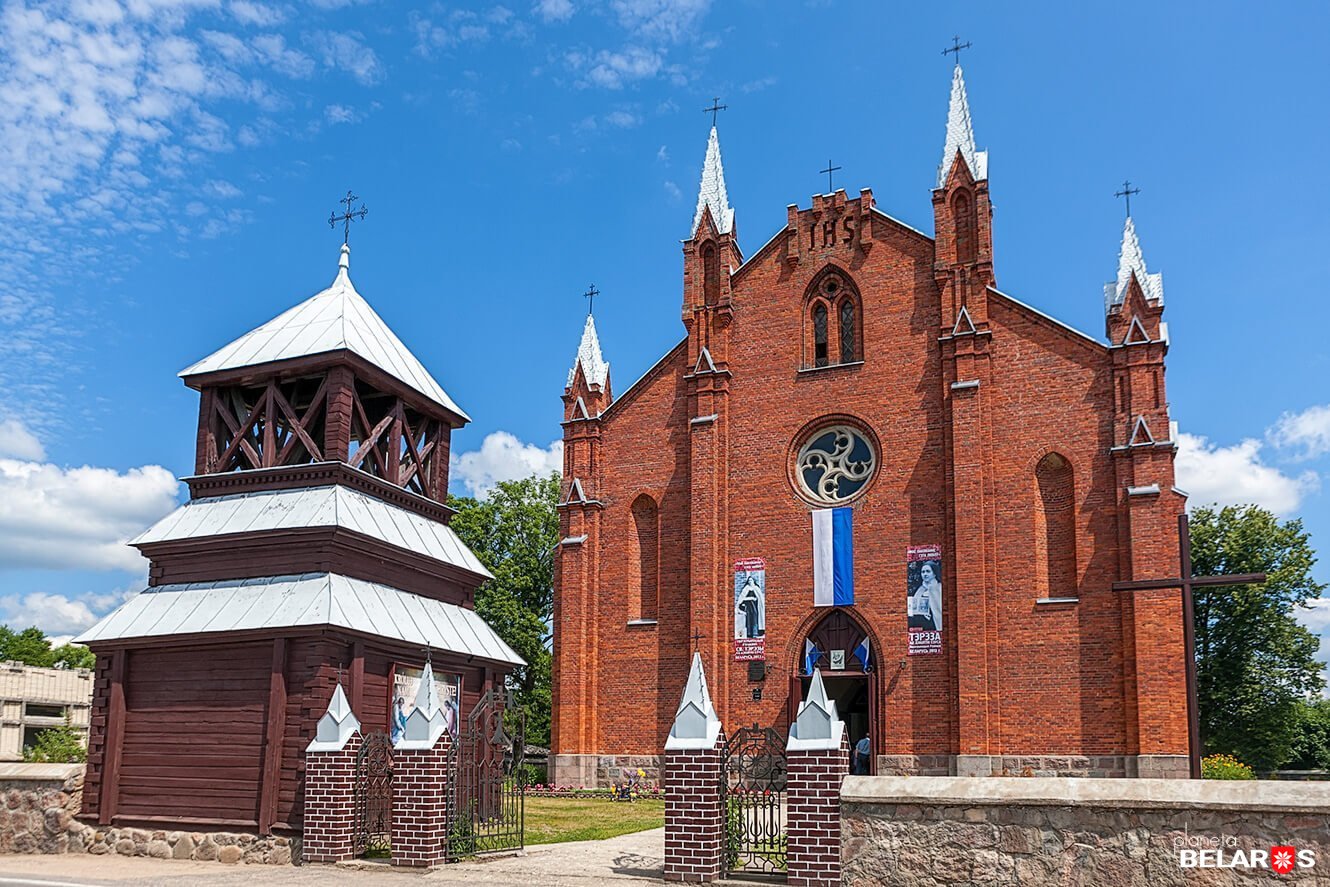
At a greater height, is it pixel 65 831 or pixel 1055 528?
pixel 1055 528

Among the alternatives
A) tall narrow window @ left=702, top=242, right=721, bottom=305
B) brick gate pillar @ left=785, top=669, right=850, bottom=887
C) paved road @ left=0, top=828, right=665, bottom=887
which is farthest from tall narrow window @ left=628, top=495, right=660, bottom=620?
brick gate pillar @ left=785, top=669, right=850, bottom=887

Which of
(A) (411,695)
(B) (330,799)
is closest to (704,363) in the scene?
(A) (411,695)

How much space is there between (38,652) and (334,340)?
223 ft

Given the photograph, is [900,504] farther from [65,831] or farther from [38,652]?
[38,652]

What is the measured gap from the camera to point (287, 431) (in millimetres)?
21266

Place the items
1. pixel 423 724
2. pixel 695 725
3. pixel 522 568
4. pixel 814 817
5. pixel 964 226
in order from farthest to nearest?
pixel 522 568 → pixel 964 226 → pixel 423 724 → pixel 695 725 → pixel 814 817

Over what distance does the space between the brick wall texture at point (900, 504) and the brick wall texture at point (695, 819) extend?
1338 centimetres

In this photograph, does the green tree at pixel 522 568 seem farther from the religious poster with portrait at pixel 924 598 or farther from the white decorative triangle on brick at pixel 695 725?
the white decorative triangle on brick at pixel 695 725

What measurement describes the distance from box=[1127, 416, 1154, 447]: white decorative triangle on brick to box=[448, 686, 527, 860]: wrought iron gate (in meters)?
14.6

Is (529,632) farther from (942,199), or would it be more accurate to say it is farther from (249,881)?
(249,881)

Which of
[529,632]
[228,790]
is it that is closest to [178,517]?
[228,790]

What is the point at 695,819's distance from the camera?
12.8 meters

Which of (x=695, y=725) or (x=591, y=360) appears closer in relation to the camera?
(x=695, y=725)

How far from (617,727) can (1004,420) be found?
38.9ft
